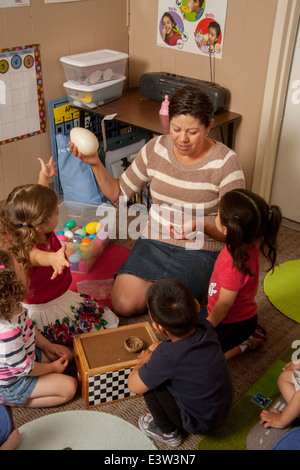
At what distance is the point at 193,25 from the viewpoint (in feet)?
7.82

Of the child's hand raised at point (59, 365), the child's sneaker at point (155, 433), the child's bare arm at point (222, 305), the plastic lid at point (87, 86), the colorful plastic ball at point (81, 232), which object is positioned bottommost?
the child's sneaker at point (155, 433)

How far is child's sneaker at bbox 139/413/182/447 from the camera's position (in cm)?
135

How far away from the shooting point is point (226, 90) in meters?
2.35

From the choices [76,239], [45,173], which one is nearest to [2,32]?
[45,173]

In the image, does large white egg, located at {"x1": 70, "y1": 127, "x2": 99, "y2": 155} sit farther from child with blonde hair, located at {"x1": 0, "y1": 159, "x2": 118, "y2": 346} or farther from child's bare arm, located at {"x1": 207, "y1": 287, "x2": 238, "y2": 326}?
child's bare arm, located at {"x1": 207, "y1": 287, "x2": 238, "y2": 326}

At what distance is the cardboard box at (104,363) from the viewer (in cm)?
142

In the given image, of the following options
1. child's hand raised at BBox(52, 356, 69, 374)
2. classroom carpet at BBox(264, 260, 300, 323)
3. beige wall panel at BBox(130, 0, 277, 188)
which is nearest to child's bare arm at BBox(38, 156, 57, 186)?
child's hand raised at BBox(52, 356, 69, 374)

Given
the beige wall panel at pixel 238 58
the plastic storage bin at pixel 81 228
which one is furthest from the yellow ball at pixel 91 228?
the beige wall panel at pixel 238 58

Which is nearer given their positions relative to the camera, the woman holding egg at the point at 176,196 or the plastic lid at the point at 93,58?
the woman holding egg at the point at 176,196

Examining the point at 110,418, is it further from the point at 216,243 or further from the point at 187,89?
the point at 187,89

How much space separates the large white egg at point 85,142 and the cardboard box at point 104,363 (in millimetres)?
679

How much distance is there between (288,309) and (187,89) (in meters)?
0.96

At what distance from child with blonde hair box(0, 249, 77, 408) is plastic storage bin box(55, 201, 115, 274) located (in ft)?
1.78

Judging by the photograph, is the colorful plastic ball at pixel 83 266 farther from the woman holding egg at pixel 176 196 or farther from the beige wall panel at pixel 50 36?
the beige wall panel at pixel 50 36
